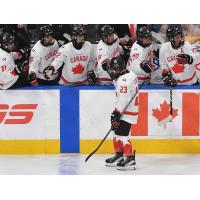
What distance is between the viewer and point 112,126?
9.05 metres

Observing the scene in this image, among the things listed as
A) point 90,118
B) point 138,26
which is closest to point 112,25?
point 138,26

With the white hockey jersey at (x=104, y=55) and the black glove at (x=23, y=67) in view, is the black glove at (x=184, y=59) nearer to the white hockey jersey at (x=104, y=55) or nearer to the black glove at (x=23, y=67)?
the white hockey jersey at (x=104, y=55)

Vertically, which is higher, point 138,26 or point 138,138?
point 138,26

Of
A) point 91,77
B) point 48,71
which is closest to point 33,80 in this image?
point 48,71

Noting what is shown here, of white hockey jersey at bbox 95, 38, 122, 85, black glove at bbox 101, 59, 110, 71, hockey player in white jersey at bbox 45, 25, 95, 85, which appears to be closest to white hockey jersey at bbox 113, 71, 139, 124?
black glove at bbox 101, 59, 110, 71

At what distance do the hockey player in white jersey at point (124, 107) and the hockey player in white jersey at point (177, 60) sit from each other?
0.92 m

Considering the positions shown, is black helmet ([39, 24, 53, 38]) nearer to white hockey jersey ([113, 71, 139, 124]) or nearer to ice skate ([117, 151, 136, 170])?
white hockey jersey ([113, 71, 139, 124])

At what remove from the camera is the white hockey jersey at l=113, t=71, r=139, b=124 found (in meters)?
8.93

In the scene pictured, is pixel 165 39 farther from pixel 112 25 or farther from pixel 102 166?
pixel 102 166

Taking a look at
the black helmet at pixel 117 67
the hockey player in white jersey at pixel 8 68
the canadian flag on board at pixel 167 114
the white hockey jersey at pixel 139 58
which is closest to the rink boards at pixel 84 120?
the canadian flag on board at pixel 167 114

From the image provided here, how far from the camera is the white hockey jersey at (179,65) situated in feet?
32.4

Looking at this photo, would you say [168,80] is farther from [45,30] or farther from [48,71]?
[45,30]

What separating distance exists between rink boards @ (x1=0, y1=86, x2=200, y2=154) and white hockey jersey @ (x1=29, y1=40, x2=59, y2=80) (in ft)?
0.96

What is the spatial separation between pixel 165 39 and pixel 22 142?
7.94 ft
